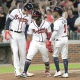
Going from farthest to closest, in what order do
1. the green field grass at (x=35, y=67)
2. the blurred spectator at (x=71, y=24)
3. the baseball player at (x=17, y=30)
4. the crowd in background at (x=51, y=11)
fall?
the blurred spectator at (x=71, y=24) < the crowd in background at (x=51, y=11) < the green field grass at (x=35, y=67) < the baseball player at (x=17, y=30)

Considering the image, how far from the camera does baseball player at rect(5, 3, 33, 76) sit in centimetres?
1092

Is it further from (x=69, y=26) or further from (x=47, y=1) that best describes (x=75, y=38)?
(x=47, y=1)

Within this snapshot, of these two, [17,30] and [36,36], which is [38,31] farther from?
[17,30]

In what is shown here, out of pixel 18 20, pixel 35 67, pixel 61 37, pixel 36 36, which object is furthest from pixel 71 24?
pixel 18 20

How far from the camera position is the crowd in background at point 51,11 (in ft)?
51.0

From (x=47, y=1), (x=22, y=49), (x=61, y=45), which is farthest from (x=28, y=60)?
(x=47, y=1)

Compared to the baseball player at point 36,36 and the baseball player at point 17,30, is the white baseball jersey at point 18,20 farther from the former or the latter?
the baseball player at point 36,36

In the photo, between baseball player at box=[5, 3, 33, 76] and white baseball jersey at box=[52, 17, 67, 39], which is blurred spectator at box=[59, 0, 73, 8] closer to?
white baseball jersey at box=[52, 17, 67, 39]

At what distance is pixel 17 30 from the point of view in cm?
1097

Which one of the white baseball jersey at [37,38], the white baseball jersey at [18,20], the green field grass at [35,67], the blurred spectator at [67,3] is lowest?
the green field grass at [35,67]

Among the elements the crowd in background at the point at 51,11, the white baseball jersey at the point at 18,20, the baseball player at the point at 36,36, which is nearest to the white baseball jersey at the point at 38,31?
the baseball player at the point at 36,36

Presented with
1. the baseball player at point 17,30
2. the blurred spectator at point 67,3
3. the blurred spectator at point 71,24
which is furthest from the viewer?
the blurred spectator at point 67,3

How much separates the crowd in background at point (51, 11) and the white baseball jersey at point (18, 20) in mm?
3713

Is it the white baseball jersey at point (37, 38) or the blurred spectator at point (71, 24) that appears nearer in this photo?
the white baseball jersey at point (37, 38)
